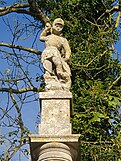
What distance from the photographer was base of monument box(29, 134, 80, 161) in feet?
21.8

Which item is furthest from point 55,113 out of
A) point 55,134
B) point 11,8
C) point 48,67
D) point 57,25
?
point 11,8

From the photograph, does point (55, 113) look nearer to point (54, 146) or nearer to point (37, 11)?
point (54, 146)

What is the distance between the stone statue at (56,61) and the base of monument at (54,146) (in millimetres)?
737

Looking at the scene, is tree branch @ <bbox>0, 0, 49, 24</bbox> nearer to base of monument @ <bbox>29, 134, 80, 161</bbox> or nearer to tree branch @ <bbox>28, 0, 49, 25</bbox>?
tree branch @ <bbox>28, 0, 49, 25</bbox>

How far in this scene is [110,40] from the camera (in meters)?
11.1

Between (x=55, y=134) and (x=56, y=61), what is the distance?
3.56ft

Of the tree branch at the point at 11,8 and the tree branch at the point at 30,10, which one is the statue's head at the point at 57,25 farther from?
the tree branch at the point at 11,8

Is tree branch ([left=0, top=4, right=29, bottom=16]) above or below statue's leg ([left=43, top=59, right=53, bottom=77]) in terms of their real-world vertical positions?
above

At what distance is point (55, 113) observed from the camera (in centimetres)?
696

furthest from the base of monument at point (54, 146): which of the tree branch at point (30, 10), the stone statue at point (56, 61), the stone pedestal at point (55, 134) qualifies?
the tree branch at point (30, 10)

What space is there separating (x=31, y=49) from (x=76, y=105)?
2040 mm

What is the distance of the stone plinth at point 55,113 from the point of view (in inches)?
269

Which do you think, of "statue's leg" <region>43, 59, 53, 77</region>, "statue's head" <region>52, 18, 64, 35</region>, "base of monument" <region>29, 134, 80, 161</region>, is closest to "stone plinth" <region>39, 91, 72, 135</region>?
"base of monument" <region>29, 134, 80, 161</region>

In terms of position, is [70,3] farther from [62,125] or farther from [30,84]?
[62,125]
